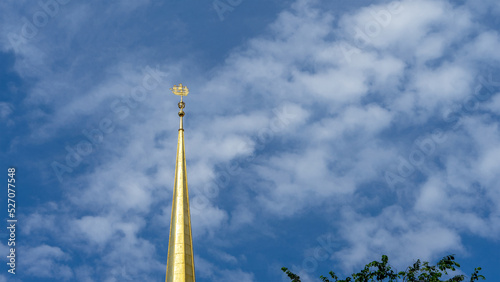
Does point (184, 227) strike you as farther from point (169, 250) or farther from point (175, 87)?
point (175, 87)

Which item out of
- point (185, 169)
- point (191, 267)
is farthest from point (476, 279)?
point (185, 169)

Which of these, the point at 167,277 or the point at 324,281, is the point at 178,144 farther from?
the point at 324,281

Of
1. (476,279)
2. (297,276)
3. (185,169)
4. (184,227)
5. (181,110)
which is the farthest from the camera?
(181,110)

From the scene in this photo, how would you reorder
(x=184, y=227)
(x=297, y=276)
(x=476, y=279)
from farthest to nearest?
1. (x=184, y=227)
2. (x=297, y=276)
3. (x=476, y=279)

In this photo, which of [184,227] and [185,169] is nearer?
[184,227]

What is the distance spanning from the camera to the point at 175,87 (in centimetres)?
5844

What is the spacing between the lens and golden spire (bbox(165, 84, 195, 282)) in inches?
1921

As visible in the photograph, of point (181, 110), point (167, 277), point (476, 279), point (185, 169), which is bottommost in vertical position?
point (476, 279)

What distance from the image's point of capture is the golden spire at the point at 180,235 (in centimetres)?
4878

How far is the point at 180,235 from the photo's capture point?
5031 centimetres

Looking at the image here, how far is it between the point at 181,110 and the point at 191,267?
1403 cm

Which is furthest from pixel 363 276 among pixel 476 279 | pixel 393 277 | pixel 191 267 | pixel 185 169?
pixel 185 169

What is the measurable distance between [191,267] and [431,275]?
622 inches

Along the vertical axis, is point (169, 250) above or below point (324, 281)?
above
